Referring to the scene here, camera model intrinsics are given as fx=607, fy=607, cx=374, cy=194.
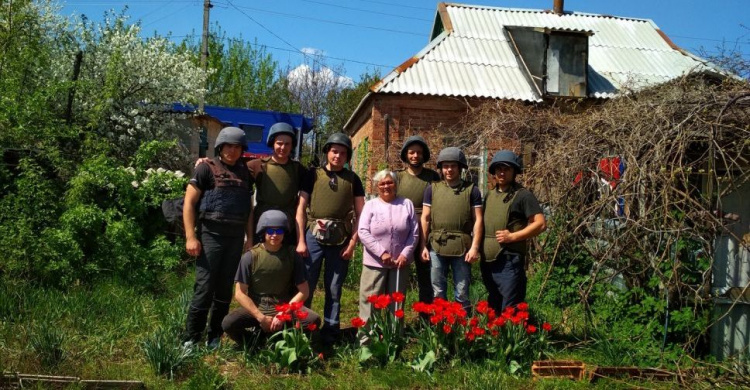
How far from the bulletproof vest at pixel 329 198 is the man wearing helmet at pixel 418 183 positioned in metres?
0.50

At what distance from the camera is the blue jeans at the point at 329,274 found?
4941 millimetres

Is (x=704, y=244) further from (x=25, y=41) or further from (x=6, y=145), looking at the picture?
(x=25, y=41)

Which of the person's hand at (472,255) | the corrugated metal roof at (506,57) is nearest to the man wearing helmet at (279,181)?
the person's hand at (472,255)

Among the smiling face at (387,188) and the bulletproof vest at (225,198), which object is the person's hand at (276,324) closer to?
the bulletproof vest at (225,198)

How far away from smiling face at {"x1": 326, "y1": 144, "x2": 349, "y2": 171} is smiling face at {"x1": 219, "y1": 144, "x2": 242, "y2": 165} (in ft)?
2.41

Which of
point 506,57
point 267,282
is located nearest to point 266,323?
point 267,282

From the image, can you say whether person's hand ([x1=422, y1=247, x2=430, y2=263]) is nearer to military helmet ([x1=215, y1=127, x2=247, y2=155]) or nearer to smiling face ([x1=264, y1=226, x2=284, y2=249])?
smiling face ([x1=264, y1=226, x2=284, y2=249])

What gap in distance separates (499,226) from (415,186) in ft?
2.80

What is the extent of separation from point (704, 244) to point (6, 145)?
683 centimetres

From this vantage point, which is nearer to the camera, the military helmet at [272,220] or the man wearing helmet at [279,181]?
the military helmet at [272,220]

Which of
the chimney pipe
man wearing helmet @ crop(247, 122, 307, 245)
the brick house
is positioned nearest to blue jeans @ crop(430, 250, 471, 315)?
man wearing helmet @ crop(247, 122, 307, 245)

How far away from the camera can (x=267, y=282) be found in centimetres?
458

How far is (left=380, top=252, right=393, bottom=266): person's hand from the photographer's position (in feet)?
15.5

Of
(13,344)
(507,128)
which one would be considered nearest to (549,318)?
(507,128)
